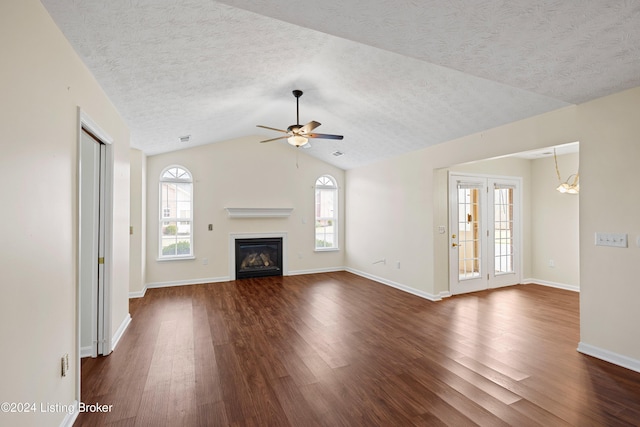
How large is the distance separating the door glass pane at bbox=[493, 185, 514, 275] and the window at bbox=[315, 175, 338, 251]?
3513 millimetres

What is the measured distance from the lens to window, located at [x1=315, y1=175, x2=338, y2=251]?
24.3 feet

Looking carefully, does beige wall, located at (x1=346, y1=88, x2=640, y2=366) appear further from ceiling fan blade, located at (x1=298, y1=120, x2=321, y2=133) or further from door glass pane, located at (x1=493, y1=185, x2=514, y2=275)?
ceiling fan blade, located at (x1=298, y1=120, x2=321, y2=133)

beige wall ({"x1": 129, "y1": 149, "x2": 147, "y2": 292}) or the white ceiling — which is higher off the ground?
the white ceiling

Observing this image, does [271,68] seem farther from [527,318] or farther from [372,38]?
[527,318]

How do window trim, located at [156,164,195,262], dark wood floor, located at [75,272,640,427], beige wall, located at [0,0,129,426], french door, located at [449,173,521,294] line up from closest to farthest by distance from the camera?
1. beige wall, located at [0,0,129,426]
2. dark wood floor, located at [75,272,640,427]
3. french door, located at [449,173,521,294]
4. window trim, located at [156,164,195,262]

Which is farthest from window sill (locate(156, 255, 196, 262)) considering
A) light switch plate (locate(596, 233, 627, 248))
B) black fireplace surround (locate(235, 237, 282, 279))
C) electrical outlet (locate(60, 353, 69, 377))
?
light switch plate (locate(596, 233, 627, 248))

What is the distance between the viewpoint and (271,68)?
10.6ft

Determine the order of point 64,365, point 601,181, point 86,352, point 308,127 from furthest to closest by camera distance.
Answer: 1. point 308,127
2. point 86,352
3. point 601,181
4. point 64,365

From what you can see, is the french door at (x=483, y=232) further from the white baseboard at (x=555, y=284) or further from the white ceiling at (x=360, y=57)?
the white ceiling at (x=360, y=57)

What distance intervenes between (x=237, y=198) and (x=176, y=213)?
1.27 meters

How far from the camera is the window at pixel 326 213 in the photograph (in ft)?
24.3

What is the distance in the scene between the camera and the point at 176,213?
613 centimetres

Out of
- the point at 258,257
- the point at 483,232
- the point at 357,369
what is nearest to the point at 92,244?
the point at 357,369

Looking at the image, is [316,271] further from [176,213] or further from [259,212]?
[176,213]
